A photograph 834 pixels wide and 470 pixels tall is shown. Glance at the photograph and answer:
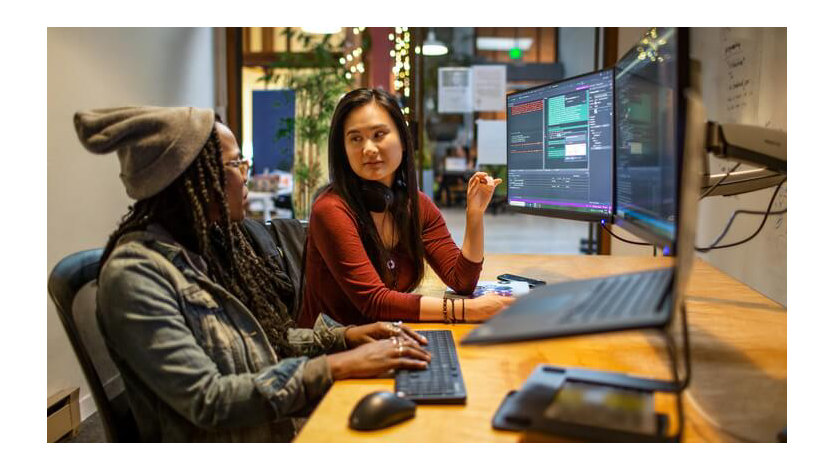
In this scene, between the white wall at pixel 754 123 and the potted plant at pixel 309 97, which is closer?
the white wall at pixel 754 123

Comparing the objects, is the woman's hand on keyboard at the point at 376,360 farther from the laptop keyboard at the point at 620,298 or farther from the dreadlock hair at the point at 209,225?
the laptop keyboard at the point at 620,298

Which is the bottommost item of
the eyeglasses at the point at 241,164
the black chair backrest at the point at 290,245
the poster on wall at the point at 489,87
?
the black chair backrest at the point at 290,245

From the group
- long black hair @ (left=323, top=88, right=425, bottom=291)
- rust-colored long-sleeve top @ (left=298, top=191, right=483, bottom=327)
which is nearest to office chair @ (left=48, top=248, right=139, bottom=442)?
rust-colored long-sleeve top @ (left=298, top=191, right=483, bottom=327)

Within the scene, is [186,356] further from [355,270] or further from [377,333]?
[355,270]

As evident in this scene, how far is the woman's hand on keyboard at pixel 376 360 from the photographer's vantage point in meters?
1.17

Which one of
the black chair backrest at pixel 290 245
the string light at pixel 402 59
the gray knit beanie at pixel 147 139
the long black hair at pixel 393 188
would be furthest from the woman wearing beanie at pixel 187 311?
the string light at pixel 402 59

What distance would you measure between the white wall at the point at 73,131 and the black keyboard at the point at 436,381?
142cm

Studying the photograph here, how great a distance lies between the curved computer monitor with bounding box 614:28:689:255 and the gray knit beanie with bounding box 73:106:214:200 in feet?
2.51

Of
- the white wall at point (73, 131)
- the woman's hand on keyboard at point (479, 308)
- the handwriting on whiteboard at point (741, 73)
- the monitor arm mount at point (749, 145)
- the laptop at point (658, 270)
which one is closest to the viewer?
the laptop at point (658, 270)

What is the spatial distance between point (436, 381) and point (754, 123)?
198cm
